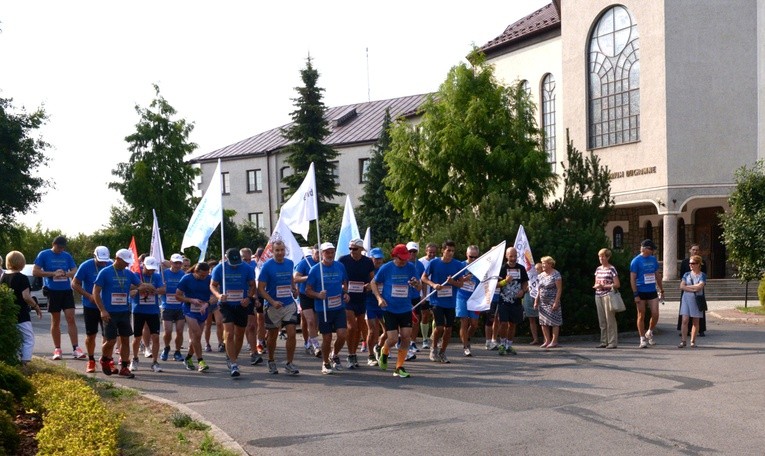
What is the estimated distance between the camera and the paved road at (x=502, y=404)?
26.6ft

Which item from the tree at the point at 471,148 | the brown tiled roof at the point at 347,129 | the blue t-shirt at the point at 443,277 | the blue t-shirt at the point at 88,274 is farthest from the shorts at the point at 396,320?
the brown tiled roof at the point at 347,129

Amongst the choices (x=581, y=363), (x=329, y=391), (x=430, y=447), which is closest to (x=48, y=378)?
(x=329, y=391)

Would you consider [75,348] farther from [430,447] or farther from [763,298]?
[763,298]

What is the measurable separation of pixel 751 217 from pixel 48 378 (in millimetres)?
21930

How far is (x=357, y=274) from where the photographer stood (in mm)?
14250

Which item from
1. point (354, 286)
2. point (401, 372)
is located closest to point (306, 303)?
point (354, 286)

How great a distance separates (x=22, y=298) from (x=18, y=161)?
32.8 m

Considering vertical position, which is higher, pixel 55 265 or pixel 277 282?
pixel 55 265

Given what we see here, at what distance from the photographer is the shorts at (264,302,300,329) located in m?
13.1

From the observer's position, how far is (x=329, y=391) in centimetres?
A: 1144

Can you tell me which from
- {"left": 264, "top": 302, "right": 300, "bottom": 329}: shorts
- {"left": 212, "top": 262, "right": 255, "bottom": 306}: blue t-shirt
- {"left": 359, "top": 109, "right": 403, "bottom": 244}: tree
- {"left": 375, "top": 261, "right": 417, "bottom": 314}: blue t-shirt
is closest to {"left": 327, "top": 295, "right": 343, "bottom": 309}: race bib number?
{"left": 264, "top": 302, "right": 300, "bottom": 329}: shorts

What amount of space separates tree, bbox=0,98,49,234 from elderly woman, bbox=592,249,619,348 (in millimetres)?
33770

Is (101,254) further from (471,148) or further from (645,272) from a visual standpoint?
(471,148)

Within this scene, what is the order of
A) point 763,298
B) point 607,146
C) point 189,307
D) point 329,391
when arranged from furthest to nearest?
point 607,146 → point 763,298 → point 189,307 → point 329,391
